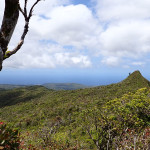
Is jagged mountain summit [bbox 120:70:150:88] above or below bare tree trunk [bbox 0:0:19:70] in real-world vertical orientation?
below

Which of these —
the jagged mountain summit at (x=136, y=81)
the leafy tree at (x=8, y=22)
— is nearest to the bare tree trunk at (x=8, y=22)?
the leafy tree at (x=8, y=22)

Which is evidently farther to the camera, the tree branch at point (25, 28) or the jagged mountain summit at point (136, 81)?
the jagged mountain summit at point (136, 81)

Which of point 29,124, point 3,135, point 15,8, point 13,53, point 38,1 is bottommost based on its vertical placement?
point 29,124

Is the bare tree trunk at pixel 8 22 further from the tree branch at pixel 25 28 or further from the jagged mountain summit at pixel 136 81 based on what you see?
the jagged mountain summit at pixel 136 81

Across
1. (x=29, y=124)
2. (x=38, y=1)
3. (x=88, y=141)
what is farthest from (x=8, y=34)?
(x=29, y=124)

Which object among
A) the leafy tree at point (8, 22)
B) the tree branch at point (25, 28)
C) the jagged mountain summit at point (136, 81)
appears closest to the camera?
the leafy tree at point (8, 22)

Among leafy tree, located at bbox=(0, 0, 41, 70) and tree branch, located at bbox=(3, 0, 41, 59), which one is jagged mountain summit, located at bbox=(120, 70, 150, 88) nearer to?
tree branch, located at bbox=(3, 0, 41, 59)

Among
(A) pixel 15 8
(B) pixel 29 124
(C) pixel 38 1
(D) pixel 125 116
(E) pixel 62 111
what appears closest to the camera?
(A) pixel 15 8

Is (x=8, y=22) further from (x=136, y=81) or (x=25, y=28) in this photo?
(x=136, y=81)

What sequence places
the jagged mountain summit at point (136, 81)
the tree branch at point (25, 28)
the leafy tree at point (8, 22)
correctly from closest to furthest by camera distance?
the leafy tree at point (8, 22)
the tree branch at point (25, 28)
the jagged mountain summit at point (136, 81)

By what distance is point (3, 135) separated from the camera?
15.7ft

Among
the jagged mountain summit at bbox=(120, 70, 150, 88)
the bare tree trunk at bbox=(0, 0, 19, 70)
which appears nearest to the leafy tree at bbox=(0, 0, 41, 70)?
the bare tree trunk at bbox=(0, 0, 19, 70)

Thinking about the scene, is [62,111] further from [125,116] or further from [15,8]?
[15,8]

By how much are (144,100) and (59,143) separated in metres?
7.71
